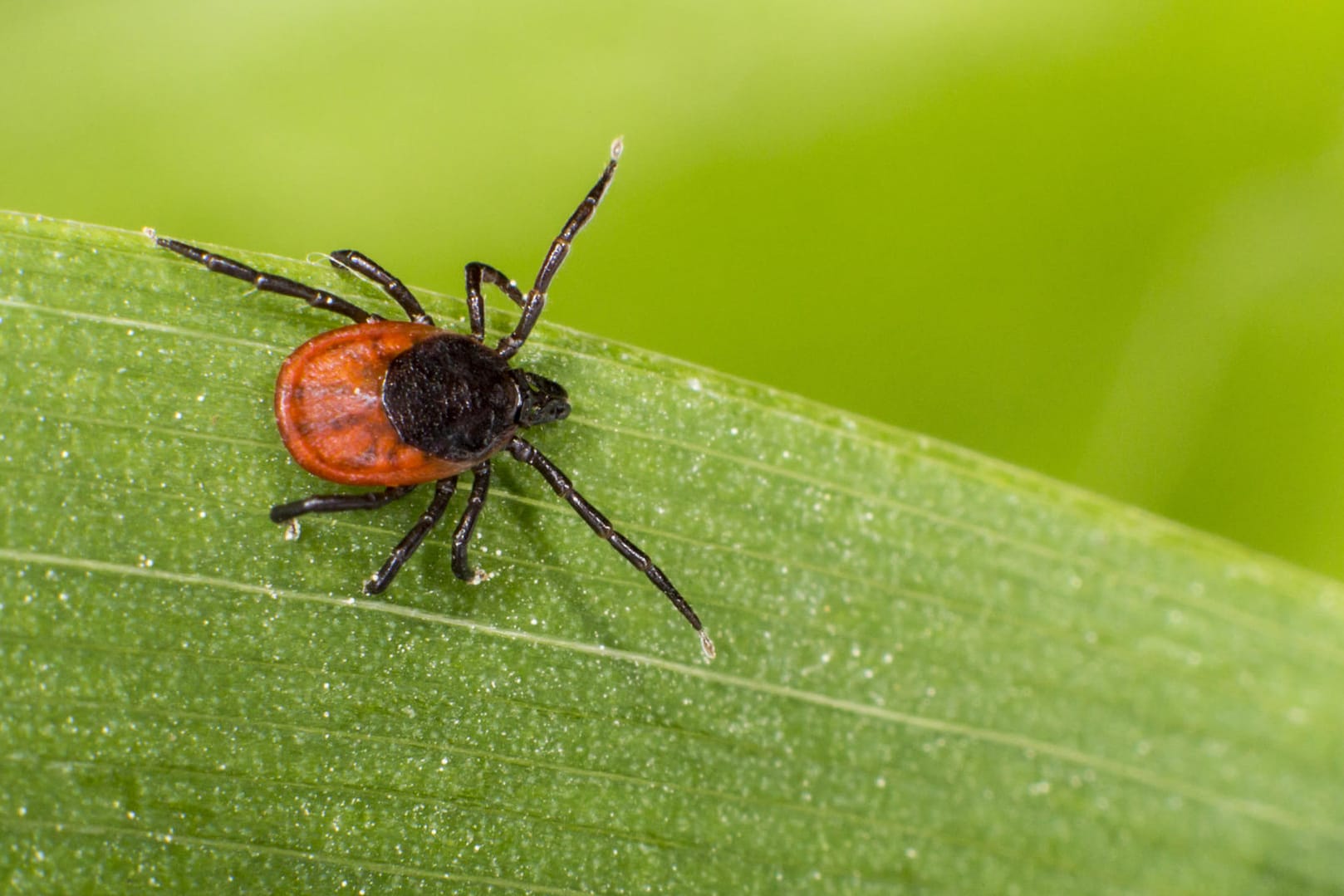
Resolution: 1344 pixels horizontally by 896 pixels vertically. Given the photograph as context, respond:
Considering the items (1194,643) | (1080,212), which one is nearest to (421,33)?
(1080,212)

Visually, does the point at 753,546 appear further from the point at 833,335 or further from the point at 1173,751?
the point at 1173,751

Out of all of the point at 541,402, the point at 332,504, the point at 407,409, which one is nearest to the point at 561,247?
the point at 541,402

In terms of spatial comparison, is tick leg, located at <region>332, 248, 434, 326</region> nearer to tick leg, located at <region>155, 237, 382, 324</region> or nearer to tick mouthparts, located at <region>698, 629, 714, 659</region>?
tick leg, located at <region>155, 237, 382, 324</region>

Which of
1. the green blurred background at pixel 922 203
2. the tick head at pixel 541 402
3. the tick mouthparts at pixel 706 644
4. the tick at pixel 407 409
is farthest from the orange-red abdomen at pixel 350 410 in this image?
the tick mouthparts at pixel 706 644

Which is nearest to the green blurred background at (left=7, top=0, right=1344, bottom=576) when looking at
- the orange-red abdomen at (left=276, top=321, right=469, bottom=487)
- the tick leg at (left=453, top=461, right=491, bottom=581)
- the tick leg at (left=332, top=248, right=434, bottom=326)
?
the tick leg at (left=332, top=248, right=434, bottom=326)

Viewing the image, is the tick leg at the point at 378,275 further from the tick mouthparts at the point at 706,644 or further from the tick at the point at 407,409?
the tick mouthparts at the point at 706,644
